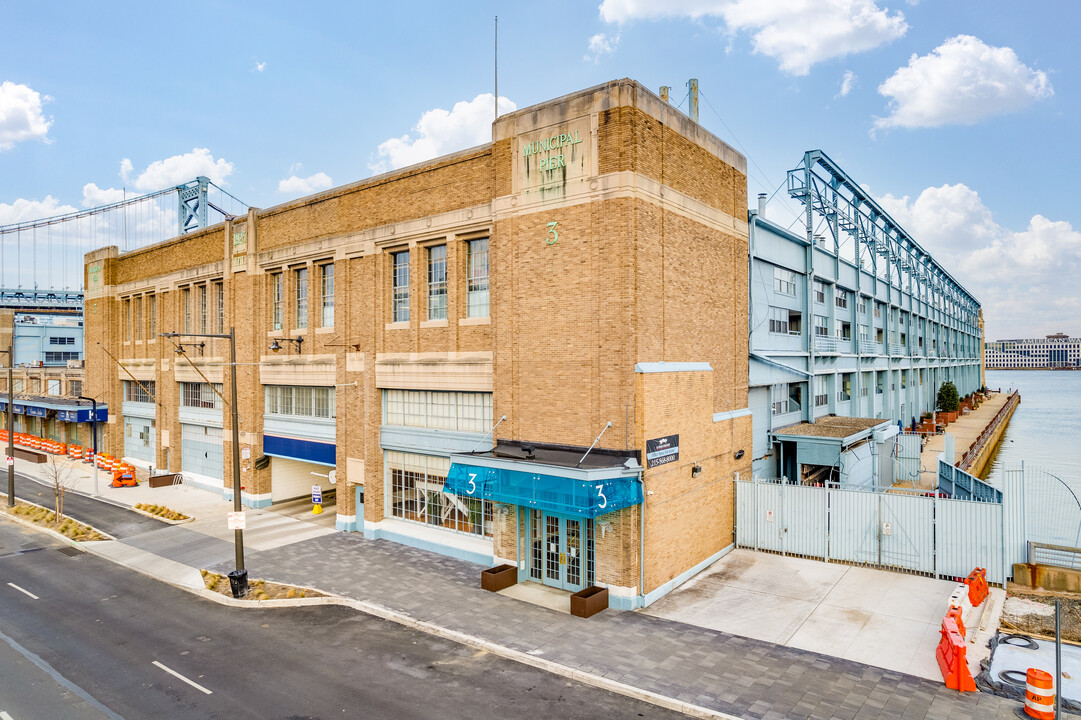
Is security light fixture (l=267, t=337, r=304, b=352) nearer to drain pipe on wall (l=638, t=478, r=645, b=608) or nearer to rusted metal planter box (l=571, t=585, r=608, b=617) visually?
rusted metal planter box (l=571, t=585, r=608, b=617)

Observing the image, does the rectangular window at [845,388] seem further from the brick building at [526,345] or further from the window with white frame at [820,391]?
the brick building at [526,345]

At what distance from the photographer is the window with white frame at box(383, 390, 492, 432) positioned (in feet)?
70.1

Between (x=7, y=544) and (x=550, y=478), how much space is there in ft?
74.4

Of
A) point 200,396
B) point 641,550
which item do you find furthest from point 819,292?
point 200,396

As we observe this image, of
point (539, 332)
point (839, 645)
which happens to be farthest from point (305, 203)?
point (839, 645)

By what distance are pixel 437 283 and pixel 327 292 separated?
6711 millimetres

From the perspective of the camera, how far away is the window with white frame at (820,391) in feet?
101

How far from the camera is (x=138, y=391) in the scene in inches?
1563

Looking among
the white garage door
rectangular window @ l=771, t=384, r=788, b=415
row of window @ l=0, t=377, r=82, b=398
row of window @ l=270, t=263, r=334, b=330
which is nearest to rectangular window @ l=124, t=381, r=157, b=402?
the white garage door

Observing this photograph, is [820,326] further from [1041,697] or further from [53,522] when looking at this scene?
[53,522]

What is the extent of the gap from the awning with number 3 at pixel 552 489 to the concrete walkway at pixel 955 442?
17.9m

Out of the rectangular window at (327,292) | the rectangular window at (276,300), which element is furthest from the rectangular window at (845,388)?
the rectangular window at (276,300)

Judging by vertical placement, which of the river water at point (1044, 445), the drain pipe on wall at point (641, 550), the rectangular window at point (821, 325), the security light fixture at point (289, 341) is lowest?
the river water at point (1044, 445)

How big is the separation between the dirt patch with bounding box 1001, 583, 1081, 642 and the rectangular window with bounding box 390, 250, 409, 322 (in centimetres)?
1986
